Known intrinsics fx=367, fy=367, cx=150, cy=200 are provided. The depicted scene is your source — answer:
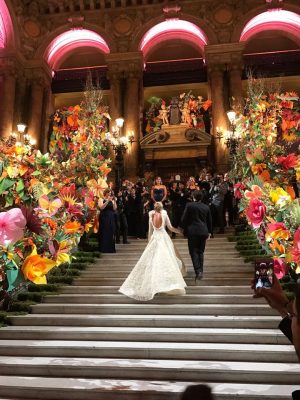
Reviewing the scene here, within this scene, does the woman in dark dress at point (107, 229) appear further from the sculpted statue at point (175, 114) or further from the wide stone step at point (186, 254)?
the sculpted statue at point (175, 114)

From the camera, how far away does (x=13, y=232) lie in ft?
6.15

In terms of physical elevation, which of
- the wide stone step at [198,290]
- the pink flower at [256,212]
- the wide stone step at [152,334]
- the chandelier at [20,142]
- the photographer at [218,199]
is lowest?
the wide stone step at [152,334]

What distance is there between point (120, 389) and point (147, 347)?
90 cm

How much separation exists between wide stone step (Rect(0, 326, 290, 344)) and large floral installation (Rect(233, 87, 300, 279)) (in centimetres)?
96

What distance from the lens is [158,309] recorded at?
5.96 m

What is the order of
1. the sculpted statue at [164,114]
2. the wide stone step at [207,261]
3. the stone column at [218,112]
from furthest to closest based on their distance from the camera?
the sculpted statue at [164,114]
the stone column at [218,112]
the wide stone step at [207,261]

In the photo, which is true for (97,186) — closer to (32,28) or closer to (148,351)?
(148,351)

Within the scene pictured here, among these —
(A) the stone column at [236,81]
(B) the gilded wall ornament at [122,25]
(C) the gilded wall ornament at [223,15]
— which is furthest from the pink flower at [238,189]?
(B) the gilded wall ornament at [122,25]

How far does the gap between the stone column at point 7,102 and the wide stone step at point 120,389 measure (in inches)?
688

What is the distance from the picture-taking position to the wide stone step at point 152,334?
4961 millimetres

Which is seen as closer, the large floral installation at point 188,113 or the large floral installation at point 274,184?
the large floral installation at point 274,184

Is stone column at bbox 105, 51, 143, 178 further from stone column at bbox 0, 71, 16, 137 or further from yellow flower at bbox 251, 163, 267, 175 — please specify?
yellow flower at bbox 251, 163, 267, 175

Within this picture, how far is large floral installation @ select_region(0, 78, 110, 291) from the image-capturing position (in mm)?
1898

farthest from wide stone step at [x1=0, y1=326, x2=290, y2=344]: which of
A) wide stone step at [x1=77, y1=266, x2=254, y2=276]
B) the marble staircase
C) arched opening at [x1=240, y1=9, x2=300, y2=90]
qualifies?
arched opening at [x1=240, y1=9, x2=300, y2=90]
